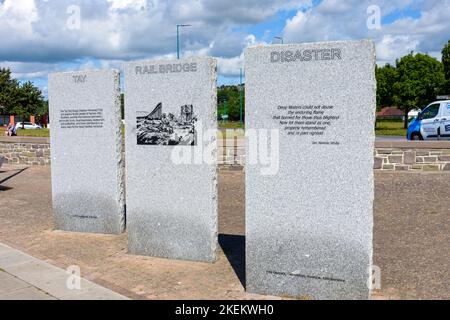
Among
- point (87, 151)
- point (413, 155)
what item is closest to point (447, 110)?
point (413, 155)

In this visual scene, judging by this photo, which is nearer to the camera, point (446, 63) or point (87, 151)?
point (87, 151)

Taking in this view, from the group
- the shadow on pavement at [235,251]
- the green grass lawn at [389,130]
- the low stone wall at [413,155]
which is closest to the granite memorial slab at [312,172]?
the shadow on pavement at [235,251]

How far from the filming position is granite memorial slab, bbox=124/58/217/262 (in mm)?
5582

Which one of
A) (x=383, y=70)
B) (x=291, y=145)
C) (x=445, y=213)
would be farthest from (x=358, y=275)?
(x=383, y=70)

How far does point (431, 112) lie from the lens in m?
18.2

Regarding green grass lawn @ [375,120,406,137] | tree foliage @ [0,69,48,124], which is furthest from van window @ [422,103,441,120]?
tree foliage @ [0,69,48,124]

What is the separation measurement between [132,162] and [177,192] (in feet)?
2.44

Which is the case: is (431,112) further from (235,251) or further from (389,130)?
(389,130)

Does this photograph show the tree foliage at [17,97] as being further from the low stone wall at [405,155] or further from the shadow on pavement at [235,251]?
the shadow on pavement at [235,251]

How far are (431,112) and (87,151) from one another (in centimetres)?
1494

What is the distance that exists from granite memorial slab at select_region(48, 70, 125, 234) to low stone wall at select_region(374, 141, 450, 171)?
7.02 meters

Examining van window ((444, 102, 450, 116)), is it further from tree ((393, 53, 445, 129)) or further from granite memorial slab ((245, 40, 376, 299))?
tree ((393, 53, 445, 129))

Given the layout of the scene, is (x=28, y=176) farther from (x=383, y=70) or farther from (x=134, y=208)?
(x=383, y=70)
